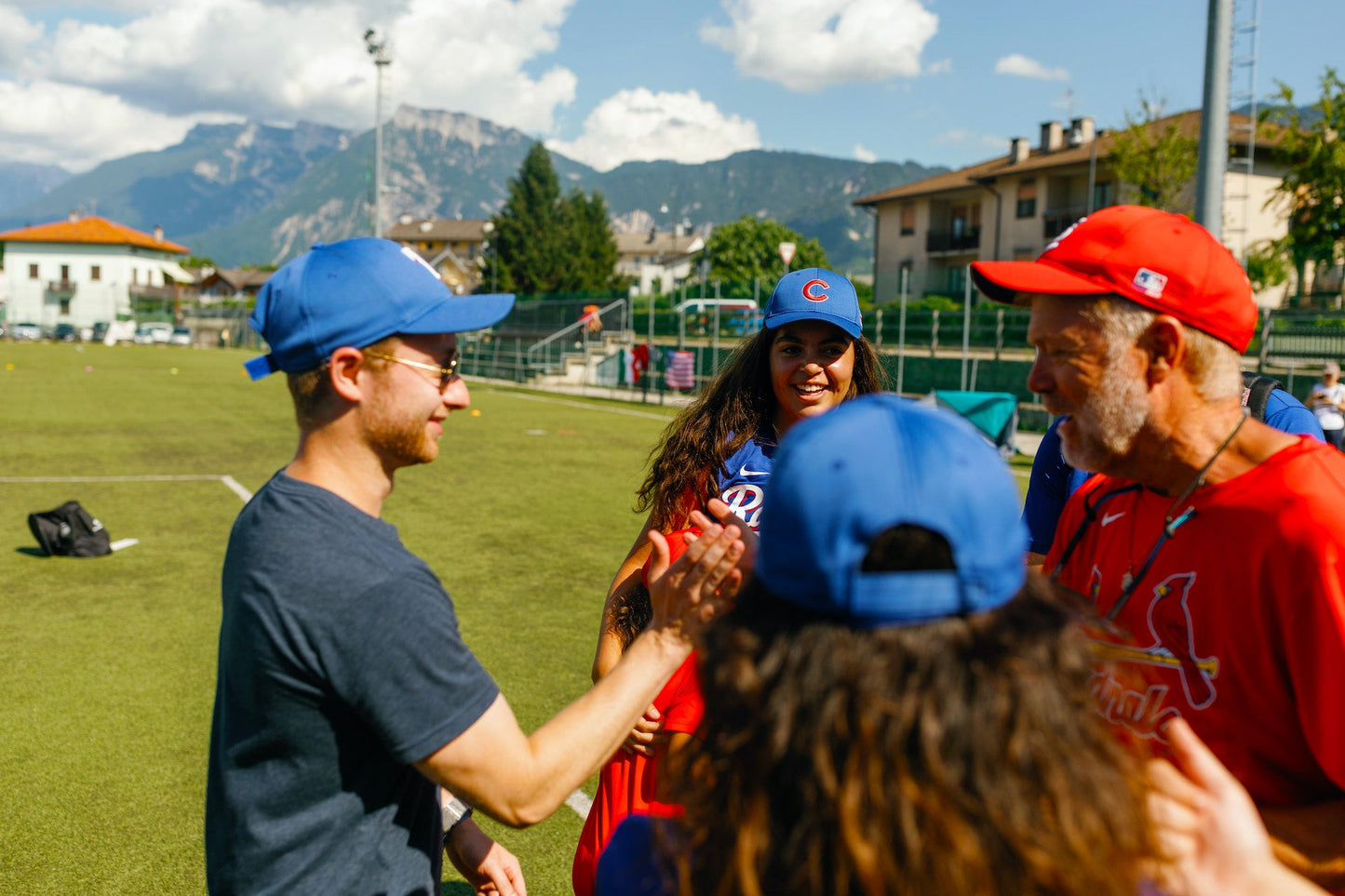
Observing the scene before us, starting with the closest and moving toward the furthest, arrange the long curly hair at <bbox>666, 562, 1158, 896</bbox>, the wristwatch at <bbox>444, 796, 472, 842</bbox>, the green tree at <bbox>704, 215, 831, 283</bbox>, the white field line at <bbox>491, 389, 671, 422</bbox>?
the long curly hair at <bbox>666, 562, 1158, 896</bbox> < the wristwatch at <bbox>444, 796, 472, 842</bbox> < the white field line at <bbox>491, 389, 671, 422</bbox> < the green tree at <bbox>704, 215, 831, 283</bbox>

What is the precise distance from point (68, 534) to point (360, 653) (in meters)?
8.71

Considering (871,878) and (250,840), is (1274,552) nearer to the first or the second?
(871,878)

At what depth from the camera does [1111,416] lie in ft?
6.28

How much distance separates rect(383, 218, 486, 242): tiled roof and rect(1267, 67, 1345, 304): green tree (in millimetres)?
118463

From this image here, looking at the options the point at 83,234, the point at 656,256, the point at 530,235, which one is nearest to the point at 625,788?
the point at 530,235

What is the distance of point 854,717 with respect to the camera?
1.08 m

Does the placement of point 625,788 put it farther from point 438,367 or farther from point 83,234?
point 83,234

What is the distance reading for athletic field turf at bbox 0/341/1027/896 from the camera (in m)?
4.19

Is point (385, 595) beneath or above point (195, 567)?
above

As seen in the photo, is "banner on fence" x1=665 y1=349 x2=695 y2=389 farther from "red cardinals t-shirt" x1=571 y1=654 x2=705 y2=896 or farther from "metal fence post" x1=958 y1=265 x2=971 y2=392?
"red cardinals t-shirt" x1=571 y1=654 x2=705 y2=896

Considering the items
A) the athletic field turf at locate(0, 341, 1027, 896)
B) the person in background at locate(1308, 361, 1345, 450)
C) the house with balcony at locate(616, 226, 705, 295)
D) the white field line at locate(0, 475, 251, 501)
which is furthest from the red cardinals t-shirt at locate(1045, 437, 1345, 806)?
the house with balcony at locate(616, 226, 705, 295)

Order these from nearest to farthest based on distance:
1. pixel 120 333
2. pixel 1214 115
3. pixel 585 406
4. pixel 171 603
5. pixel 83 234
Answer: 1. pixel 171 603
2. pixel 1214 115
3. pixel 585 406
4. pixel 120 333
5. pixel 83 234

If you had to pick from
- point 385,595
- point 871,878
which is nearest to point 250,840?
point 385,595

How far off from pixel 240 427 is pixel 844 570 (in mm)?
19990
